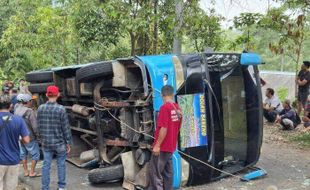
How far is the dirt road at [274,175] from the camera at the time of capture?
6.51 m

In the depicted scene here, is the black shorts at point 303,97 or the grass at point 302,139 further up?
the black shorts at point 303,97

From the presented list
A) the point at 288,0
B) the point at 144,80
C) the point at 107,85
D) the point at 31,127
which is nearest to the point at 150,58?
the point at 144,80

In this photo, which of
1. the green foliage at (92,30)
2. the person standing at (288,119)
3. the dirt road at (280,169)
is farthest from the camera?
the person standing at (288,119)

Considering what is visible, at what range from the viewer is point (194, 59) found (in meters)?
6.38

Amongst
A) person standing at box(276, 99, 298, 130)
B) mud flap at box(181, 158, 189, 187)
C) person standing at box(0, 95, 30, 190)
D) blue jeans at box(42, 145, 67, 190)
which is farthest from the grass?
person standing at box(0, 95, 30, 190)

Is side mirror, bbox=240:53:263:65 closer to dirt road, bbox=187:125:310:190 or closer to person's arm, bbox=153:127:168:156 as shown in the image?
dirt road, bbox=187:125:310:190

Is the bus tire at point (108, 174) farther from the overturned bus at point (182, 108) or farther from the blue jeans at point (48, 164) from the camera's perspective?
the blue jeans at point (48, 164)

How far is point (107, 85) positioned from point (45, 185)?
1.80 metres

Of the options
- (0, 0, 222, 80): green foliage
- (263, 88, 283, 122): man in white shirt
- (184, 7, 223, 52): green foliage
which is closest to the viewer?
(184, 7, 223, 52): green foliage

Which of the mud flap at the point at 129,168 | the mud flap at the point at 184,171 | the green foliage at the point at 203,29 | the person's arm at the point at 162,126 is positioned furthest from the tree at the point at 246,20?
the person's arm at the point at 162,126

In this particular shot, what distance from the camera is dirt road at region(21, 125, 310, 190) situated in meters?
6.51

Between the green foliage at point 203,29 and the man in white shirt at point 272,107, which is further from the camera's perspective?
the man in white shirt at point 272,107

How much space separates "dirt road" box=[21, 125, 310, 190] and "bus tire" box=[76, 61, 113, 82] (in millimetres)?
1636

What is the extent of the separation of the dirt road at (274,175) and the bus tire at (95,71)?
164cm
